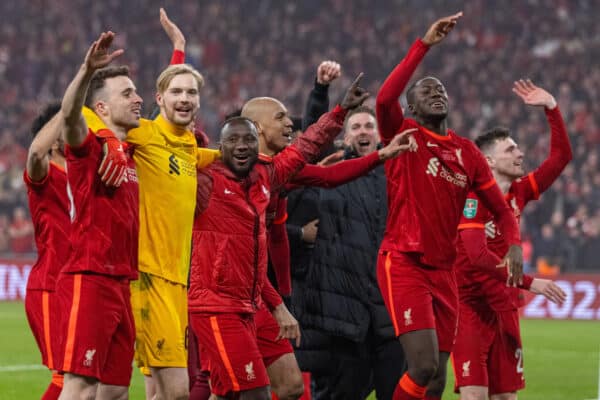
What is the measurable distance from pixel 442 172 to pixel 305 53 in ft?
91.1

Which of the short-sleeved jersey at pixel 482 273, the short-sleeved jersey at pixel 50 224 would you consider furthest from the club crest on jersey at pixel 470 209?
the short-sleeved jersey at pixel 50 224

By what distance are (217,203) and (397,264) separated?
1337 millimetres

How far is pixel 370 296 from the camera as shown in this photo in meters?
7.95

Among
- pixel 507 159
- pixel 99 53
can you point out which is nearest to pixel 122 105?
pixel 99 53

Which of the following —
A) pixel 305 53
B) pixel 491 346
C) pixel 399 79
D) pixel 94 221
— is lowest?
pixel 491 346

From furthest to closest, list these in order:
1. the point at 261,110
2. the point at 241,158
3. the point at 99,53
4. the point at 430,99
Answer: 1. the point at 430,99
2. the point at 261,110
3. the point at 241,158
4. the point at 99,53

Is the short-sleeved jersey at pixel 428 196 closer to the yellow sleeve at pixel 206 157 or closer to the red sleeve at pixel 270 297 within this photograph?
the red sleeve at pixel 270 297

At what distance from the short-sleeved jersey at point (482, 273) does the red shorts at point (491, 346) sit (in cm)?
8

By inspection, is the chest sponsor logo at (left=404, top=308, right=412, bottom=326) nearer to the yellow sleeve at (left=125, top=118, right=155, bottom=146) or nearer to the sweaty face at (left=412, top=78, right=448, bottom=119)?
the sweaty face at (left=412, top=78, right=448, bottom=119)

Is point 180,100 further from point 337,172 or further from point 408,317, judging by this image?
point 408,317

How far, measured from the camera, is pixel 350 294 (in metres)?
7.95

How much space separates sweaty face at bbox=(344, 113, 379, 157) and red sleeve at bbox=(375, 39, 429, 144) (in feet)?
3.62

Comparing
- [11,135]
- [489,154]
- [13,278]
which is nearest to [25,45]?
[11,135]

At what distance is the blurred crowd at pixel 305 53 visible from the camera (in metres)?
28.5
